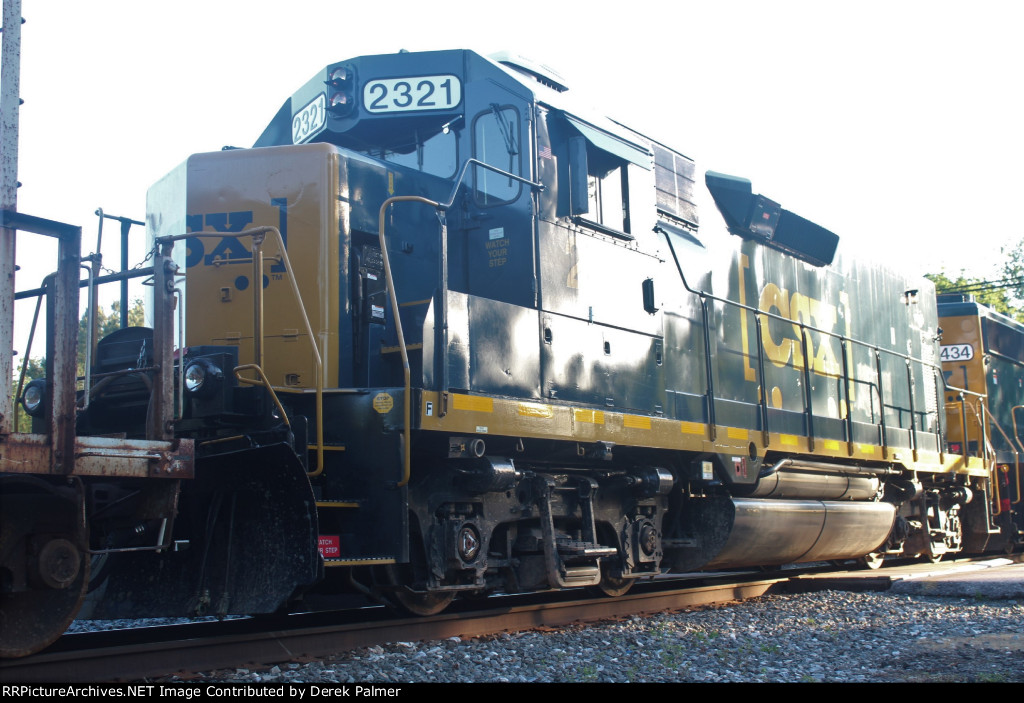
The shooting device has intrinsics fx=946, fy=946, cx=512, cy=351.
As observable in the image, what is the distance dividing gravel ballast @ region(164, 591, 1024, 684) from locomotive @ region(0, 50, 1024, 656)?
1.51 feet

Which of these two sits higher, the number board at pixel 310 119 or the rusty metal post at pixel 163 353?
the number board at pixel 310 119

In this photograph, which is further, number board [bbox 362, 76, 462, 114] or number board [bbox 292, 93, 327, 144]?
number board [bbox 292, 93, 327, 144]

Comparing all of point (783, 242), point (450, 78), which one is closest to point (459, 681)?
point (450, 78)

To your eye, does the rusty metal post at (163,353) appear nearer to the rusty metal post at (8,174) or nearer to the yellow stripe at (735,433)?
the rusty metal post at (8,174)

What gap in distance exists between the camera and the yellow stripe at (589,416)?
6.17 m

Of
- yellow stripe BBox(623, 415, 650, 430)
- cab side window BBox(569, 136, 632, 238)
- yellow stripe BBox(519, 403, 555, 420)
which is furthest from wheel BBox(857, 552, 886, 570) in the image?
yellow stripe BBox(519, 403, 555, 420)

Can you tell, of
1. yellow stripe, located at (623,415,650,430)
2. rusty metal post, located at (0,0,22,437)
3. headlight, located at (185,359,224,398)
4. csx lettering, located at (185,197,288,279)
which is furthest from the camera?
yellow stripe, located at (623,415,650,430)

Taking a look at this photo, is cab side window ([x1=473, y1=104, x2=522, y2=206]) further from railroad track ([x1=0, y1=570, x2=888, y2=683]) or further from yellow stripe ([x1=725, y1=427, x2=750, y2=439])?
yellow stripe ([x1=725, y1=427, x2=750, y2=439])

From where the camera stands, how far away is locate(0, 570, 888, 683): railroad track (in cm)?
423

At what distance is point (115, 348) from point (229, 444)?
32.9 inches

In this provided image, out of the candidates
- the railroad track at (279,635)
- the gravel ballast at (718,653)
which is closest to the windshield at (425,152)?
the railroad track at (279,635)

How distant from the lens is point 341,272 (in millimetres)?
5715

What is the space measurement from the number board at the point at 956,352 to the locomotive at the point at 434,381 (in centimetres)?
597

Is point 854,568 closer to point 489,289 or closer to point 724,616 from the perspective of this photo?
point 724,616
